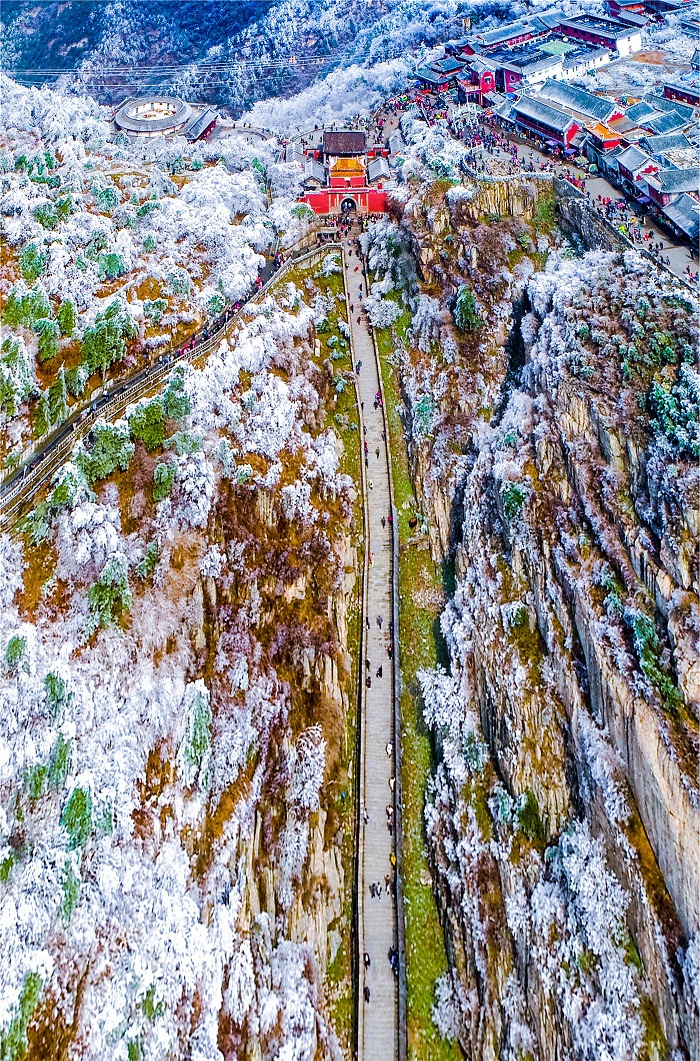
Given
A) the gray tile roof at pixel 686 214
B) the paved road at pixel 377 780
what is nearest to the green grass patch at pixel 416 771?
the paved road at pixel 377 780

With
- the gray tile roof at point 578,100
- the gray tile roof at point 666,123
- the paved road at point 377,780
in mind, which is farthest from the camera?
the gray tile roof at point 578,100

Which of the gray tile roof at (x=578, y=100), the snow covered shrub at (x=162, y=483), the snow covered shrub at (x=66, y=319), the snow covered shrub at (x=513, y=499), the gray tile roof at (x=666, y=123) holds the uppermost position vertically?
the gray tile roof at (x=578, y=100)

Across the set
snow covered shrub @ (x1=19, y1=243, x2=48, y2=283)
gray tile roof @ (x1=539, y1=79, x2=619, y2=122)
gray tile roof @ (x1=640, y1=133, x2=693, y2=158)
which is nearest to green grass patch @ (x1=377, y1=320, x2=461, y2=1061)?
snow covered shrub @ (x1=19, y1=243, x2=48, y2=283)

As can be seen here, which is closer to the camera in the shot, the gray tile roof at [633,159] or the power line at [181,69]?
the gray tile roof at [633,159]

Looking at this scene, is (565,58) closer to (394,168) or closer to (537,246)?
(394,168)

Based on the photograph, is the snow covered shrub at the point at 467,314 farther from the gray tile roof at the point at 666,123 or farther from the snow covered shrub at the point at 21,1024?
the snow covered shrub at the point at 21,1024

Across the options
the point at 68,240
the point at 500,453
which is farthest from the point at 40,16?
the point at 500,453
